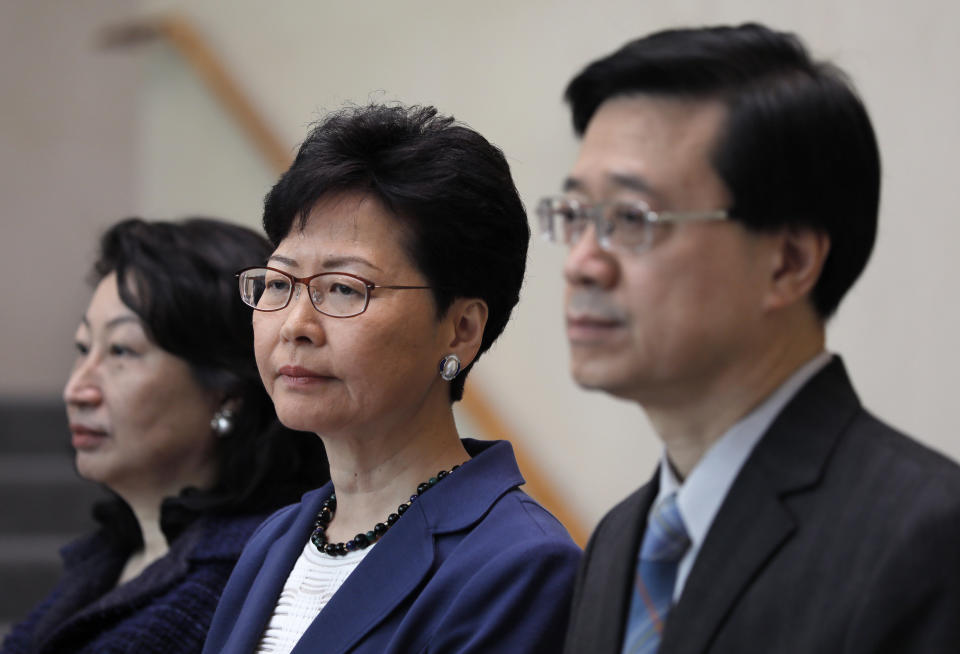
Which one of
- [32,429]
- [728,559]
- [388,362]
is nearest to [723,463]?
[728,559]

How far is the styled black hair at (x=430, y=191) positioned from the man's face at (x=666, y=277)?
0.62m

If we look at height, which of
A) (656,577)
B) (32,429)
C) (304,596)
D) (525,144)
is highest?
(525,144)

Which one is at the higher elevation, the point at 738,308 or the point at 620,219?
the point at 620,219

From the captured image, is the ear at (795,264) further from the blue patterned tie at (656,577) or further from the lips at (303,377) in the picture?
the lips at (303,377)

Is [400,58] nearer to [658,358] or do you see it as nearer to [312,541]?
[312,541]

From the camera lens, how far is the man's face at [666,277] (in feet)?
4.63

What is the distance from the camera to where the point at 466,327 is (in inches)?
84.0

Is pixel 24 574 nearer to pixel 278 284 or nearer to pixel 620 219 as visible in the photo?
pixel 278 284

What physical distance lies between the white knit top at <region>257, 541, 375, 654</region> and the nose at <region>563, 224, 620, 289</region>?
761 mm

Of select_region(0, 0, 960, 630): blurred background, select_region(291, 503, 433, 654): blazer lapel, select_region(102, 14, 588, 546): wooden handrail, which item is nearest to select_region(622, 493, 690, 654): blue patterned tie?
select_region(291, 503, 433, 654): blazer lapel

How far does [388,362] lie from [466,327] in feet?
0.59

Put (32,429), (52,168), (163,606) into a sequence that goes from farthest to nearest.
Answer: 1. (52,168)
2. (32,429)
3. (163,606)

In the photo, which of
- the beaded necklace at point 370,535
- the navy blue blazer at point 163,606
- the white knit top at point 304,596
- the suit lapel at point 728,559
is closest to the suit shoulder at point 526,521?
the beaded necklace at point 370,535

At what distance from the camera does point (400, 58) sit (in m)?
5.39
